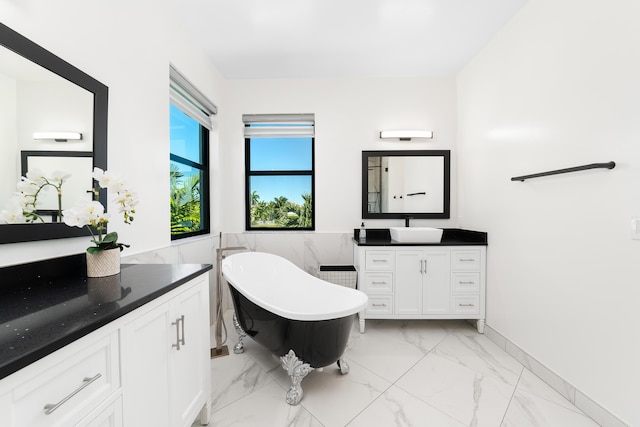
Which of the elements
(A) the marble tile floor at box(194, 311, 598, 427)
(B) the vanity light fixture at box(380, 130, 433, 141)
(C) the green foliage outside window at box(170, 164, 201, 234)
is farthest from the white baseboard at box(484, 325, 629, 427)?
(C) the green foliage outside window at box(170, 164, 201, 234)

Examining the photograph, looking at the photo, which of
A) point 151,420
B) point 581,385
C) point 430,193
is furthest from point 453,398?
point 430,193

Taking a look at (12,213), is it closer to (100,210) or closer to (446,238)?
(100,210)

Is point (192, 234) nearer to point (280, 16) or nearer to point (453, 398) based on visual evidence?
point (280, 16)

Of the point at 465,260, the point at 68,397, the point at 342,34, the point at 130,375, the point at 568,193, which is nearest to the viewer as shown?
the point at 68,397

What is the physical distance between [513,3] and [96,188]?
2896 millimetres

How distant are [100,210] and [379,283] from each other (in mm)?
2114

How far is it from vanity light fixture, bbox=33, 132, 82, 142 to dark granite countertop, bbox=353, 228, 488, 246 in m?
2.06

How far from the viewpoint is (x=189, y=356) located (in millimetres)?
1253

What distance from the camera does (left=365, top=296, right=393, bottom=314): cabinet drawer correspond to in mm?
2514

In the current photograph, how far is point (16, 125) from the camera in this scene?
100cm

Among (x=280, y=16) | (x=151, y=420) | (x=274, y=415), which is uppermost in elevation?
(x=280, y=16)

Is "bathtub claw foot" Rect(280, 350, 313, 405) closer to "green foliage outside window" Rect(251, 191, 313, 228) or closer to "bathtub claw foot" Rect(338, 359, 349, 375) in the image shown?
"bathtub claw foot" Rect(338, 359, 349, 375)

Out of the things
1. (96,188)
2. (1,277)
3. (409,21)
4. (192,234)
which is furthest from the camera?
(192,234)

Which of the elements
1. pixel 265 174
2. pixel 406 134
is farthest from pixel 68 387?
pixel 406 134
